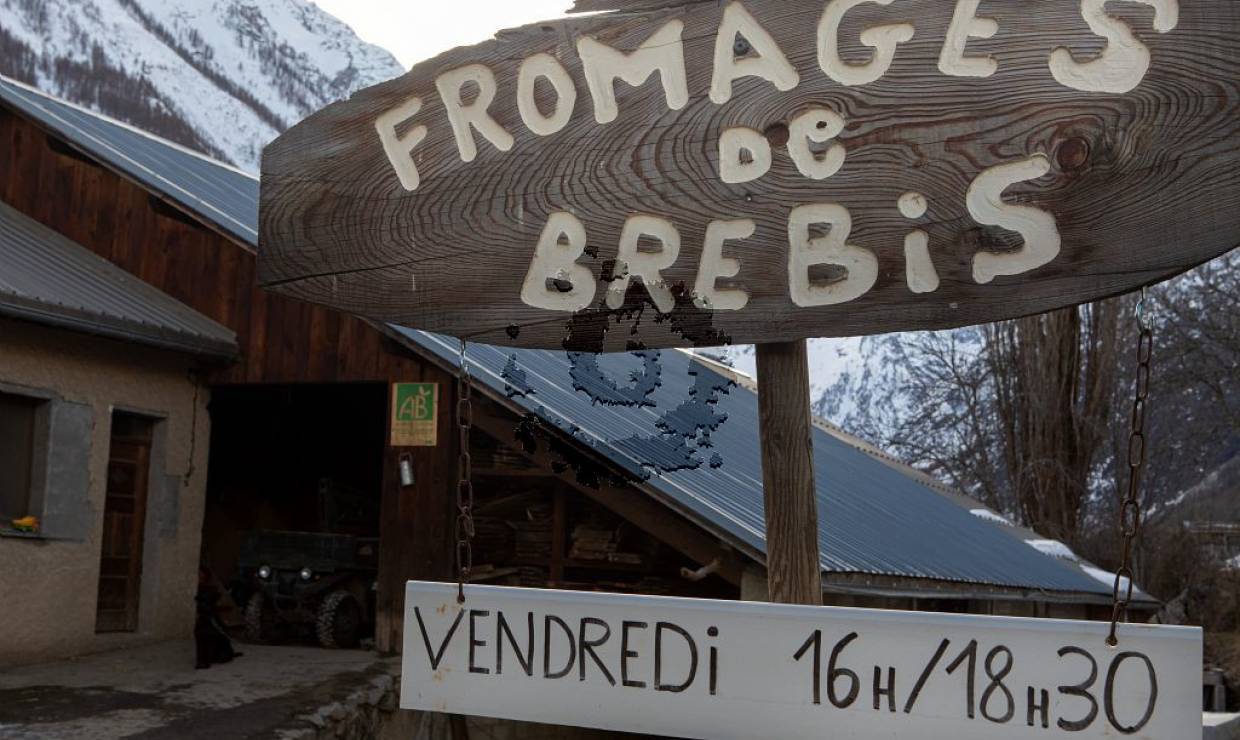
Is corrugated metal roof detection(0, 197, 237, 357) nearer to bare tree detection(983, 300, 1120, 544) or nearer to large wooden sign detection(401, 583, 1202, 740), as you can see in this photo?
large wooden sign detection(401, 583, 1202, 740)

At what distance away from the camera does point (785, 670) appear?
2.69 m

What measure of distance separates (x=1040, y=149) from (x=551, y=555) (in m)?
8.89

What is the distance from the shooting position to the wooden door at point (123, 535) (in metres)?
11.8

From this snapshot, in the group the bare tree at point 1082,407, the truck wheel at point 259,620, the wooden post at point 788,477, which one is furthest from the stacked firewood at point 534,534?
the bare tree at point 1082,407

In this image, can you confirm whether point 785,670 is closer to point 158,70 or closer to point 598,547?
point 598,547

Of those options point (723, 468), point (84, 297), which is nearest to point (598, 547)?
point (723, 468)

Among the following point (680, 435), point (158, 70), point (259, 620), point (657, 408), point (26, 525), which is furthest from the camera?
point (158, 70)

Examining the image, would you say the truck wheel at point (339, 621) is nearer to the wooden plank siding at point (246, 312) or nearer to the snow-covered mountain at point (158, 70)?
the wooden plank siding at point (246, 312)

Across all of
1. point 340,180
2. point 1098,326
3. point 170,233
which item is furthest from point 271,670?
point 1098,326

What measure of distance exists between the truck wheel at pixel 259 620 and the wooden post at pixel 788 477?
10314 millimetres

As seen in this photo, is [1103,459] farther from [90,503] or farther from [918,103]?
[918,103]

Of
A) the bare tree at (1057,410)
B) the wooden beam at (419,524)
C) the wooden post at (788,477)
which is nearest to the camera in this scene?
the wooden post at (788,477)

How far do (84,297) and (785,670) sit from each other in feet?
31.9

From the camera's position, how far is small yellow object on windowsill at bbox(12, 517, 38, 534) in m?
10.4
